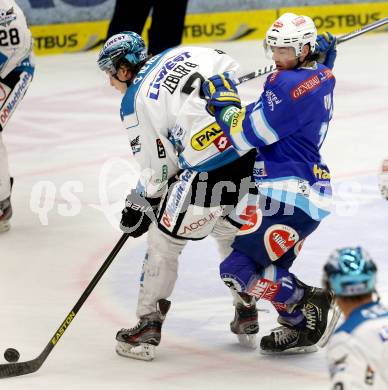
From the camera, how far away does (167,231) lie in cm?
446

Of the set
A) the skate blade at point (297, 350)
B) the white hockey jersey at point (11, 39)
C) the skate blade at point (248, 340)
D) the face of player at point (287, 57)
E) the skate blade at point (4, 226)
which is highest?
the face of player at point (287, 57)

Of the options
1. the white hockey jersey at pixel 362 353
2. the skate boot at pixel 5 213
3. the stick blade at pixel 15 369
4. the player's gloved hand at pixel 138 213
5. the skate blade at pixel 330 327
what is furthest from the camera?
the skate boot at pixel 5 213

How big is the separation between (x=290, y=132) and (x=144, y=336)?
3.22 feet

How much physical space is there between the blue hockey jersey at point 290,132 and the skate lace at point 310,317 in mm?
370

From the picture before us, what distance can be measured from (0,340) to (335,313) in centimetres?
134

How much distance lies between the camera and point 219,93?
425cm

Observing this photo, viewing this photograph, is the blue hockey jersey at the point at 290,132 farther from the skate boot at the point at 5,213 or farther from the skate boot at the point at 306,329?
the skate boot at the point at 5,213

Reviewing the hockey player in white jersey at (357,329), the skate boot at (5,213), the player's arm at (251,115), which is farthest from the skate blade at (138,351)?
the skate boot at (5,213)

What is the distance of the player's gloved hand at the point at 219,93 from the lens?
4.23 meters

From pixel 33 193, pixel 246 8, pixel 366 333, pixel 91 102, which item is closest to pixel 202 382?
pixel 366 333

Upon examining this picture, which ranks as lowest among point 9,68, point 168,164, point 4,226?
point 4,226

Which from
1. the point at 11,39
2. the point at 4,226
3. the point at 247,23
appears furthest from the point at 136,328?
the point at 247,23

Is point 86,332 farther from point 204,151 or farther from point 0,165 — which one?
point 0,165

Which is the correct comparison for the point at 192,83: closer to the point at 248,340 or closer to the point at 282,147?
the point at 282,147
